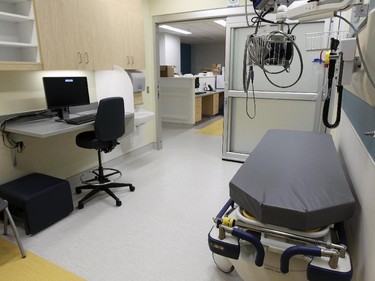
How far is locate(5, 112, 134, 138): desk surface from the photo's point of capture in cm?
230

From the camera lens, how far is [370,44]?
1.31 meters

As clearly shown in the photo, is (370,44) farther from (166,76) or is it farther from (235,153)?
(166,76)

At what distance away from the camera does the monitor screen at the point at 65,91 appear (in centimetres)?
271

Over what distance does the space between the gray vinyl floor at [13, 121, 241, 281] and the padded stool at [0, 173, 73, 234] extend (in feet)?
0.32

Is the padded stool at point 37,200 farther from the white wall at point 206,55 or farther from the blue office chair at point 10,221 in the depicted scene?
the white wall at point 206,55

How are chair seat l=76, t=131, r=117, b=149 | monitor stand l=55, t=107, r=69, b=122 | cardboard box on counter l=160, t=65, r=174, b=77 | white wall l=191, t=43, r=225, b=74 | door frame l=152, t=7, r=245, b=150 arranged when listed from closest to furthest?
chair seat l=76, t=131, r=117, b=149
monitor stand l=55, t=107, r=69, b=122
door frame l=152, t=7, r=245, b=150
cardboard box on counter l=160, t=65, r=174, b=77
white wall l=191, t=43, r=225, b=74

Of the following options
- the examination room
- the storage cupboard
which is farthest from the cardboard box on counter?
the storage cupboard

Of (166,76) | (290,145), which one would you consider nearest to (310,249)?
(290,145)

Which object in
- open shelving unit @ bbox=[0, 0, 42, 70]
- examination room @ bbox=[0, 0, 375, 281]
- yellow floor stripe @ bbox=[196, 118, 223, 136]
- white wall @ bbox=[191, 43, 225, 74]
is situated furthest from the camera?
white wall @ bbox=[191, 43, 225, 74]

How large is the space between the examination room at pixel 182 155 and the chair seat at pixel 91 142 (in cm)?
2

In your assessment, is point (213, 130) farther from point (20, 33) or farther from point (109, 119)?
point (20, 33)

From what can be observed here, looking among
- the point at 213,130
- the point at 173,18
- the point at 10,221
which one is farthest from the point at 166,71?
the point at 10,221

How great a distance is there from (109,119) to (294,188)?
195 centimetres

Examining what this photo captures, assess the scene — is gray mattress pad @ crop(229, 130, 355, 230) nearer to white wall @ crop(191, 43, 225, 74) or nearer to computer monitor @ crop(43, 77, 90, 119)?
computer monitor @ crop(43, 77, 90, 119)
